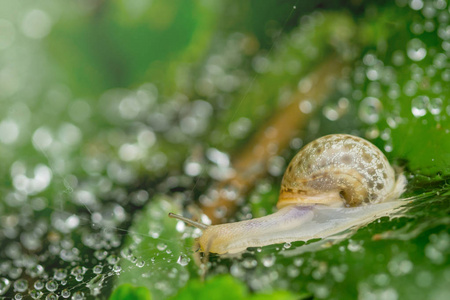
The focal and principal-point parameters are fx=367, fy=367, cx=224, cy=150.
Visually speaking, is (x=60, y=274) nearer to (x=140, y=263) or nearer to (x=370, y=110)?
(x=140, y=263)

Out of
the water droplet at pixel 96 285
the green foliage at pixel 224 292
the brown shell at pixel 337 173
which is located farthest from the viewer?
the brown shell at pixel 337 173

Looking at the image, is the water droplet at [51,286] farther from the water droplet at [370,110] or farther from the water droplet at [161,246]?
the water droplet at [370,110]

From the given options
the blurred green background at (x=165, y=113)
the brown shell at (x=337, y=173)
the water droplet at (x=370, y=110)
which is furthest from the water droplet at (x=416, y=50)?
the brown shell at (x=337, y=173)

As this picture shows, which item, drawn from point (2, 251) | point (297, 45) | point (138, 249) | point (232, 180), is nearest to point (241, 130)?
point (232, 180)

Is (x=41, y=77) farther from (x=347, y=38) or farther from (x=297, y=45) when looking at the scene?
(x=347, y=38)

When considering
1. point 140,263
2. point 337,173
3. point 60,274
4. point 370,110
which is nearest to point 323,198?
point 337,173

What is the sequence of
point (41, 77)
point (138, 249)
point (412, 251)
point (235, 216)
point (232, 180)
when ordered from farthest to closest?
point (41, 77), point (232, 180), point (235, 216), point (138, 249), point (412, 251)
